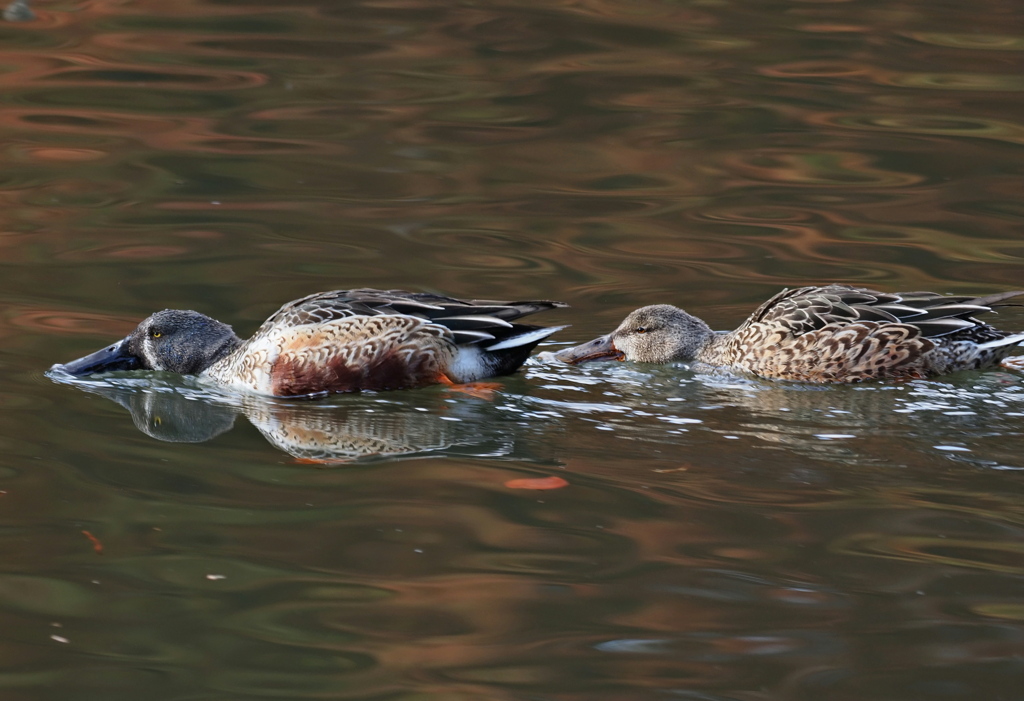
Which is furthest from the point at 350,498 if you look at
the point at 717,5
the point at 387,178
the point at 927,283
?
the point at 717,5

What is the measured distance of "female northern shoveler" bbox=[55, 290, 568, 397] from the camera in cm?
751

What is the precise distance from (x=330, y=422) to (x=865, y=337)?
3.05 metres

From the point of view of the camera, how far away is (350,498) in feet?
19.4

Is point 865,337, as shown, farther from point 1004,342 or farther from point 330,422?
point 330,422

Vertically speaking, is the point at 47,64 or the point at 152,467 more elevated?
the point at 47,64

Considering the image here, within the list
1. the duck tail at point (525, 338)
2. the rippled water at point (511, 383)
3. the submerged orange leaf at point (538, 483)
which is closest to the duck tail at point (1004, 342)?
the rippled water at point (511, 383)

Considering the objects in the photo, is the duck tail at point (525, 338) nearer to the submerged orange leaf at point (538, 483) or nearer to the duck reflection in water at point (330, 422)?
the duck reflection in water at point (330, 422)

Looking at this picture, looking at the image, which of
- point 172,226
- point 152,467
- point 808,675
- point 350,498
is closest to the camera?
point 808,675

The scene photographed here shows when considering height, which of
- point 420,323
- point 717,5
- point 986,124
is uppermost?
point 717,5

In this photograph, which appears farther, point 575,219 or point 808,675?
point 575,219

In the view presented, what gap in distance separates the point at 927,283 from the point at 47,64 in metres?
9.41

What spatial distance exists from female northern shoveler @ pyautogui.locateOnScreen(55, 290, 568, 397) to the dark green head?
157 millimetres

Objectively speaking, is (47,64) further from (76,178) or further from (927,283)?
(927,283)

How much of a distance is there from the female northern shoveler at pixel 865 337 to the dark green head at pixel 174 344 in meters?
3.11
